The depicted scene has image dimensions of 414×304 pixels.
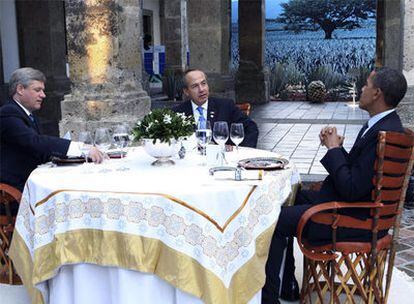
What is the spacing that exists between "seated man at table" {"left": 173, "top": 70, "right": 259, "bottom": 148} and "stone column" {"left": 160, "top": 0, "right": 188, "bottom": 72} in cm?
1233

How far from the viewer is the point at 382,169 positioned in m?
3.04

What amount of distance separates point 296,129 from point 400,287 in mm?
6970

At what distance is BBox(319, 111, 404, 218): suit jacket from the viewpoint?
3.10m

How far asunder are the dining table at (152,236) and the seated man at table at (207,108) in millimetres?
1391

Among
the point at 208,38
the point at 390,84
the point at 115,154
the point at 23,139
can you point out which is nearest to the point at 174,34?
the point at 208,38

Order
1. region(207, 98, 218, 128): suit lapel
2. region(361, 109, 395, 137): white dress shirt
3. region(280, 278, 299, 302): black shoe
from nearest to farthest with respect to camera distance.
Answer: region(361, 109, 395, 137): white dress shirt → region(280, 278, 299, 302): black shoe → region(207, 98, 218, 128): suit lapel

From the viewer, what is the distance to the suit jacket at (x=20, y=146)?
12.0 ft

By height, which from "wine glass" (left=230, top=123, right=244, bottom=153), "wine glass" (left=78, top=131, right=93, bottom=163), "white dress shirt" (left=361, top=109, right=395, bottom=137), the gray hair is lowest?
"wine glass" (left=78, top=131, right=93, bottom=163)

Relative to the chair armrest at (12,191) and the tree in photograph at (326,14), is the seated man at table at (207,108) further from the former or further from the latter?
the tree in photograph at (326,14)

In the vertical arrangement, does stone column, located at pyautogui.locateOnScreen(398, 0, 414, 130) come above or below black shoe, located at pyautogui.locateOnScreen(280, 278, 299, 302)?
above

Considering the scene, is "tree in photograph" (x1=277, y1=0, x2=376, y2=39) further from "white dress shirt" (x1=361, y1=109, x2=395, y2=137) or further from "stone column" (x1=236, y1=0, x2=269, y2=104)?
"white dress shirt" (x1=361, y1=109, x2=395, y2=137)

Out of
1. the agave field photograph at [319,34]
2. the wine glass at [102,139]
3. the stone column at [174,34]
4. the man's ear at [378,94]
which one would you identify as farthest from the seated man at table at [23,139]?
the agave field photograph at [319,34]

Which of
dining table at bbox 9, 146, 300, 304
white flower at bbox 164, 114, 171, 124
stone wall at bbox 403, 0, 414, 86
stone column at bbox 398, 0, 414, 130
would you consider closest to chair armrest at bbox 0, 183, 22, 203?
dining table at bbox 9, 146, 300, 304

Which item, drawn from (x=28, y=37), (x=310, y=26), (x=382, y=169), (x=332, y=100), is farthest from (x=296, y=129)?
(x=310, y=26)
